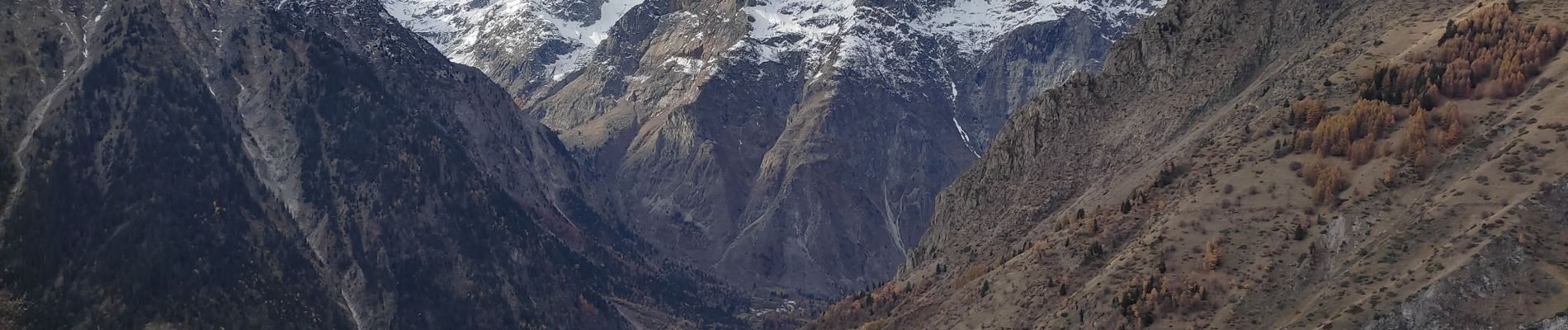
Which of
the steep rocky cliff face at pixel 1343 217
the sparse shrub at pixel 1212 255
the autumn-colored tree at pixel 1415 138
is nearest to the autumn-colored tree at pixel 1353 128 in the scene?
the steep rocky cliff face at pixel 1343 217

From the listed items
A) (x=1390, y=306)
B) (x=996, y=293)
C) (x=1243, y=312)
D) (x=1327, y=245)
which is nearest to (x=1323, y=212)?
(x=1327, y=245)

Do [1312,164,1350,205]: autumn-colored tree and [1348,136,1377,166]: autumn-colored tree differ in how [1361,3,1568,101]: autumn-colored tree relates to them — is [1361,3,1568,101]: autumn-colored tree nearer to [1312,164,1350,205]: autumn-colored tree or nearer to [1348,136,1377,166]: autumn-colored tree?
[1348,136,1377,166]: autumn-colored tree

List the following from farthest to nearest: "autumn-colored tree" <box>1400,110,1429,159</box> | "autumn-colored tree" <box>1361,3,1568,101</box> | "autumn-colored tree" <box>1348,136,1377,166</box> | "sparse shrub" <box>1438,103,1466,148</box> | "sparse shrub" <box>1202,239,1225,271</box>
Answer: "autumn-colored tree" <box>1361,3,1568,101</box> → "autumn-colored tree" <box>1348,136,1377,166</box> → "sparse shrub" <box>1202,239,1225,271</box> → "autumn-colored tree" <box>1400,110,1429,159</box> → "sparse shrub" <box>1438,103,1466,148</box>

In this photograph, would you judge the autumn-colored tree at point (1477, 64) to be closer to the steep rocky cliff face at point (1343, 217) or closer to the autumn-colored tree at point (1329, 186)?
the steep rocky cliff face at point (1343, 217)

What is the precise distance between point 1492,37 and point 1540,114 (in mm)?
26179

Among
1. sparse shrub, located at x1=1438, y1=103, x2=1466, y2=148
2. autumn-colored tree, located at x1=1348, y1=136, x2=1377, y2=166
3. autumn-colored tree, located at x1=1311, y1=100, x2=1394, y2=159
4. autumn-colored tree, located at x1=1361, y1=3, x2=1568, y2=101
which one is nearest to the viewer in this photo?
sparse shrub, located at x1=1438, y1=103, x2=1466, y2=148

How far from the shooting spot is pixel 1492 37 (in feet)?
555

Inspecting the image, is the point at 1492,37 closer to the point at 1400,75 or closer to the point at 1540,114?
the point at 1400,75

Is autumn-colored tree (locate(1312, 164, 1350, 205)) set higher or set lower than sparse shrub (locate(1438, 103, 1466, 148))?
lower

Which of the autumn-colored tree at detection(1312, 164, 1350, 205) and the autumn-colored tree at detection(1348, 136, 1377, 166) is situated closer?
the autumn-colored tree at detection(1312, 164, 1350, 205)

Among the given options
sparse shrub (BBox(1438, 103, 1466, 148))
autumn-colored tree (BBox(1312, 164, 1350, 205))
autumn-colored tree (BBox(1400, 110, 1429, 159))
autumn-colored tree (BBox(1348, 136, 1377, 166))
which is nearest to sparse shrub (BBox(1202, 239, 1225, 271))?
autumn-colored tree (BBox(1312, 164, 1350, 205))

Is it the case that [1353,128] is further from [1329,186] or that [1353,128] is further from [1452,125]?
[1452,125]

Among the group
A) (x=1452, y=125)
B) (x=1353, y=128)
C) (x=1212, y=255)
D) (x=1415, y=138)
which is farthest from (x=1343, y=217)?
(x=1353, y=128)

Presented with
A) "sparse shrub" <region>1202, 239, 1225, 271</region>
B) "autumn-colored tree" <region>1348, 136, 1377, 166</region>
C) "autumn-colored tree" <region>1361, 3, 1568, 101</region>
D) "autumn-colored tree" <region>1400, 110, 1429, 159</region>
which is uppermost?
"autumn-colored tree" <region>1361, 3, 1568, 101</region>
